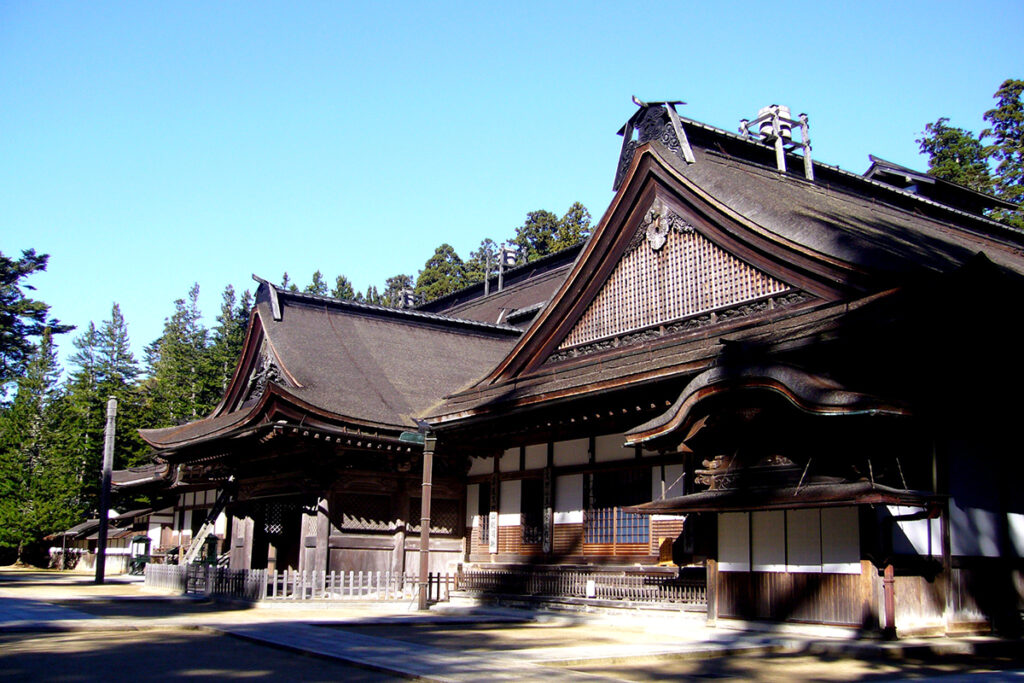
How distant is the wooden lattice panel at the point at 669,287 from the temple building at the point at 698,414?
0.06 m

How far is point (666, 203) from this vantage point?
1969cm

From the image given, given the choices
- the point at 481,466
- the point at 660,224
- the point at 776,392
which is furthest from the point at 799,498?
the point at 481,466

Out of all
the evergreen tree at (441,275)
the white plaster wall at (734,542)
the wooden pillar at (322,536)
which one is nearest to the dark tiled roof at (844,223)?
the white plaster wall at (734,542)

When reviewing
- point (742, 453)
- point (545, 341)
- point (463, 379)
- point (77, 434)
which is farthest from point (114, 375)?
point (742, 453)

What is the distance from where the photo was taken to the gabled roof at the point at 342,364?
22.5 m

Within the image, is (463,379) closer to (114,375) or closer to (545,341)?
(545,341)

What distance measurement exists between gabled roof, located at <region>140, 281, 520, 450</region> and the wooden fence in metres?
3.63

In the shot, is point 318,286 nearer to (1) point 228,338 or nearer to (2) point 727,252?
(1) point 228,338

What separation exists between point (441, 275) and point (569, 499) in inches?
2174

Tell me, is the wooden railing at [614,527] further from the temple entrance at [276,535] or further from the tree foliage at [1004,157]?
the tree foliage at [1004,157]

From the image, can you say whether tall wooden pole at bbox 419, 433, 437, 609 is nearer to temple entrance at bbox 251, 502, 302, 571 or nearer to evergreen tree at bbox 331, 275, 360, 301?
temple entrance at bbox 251, 502, 302, 571

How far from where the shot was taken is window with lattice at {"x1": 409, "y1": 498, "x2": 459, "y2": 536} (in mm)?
23703

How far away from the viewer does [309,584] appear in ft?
68.8

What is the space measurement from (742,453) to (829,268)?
3703mm
